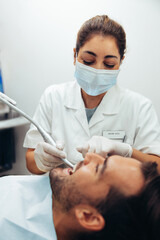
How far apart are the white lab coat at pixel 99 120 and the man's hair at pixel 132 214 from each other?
1.55 feet

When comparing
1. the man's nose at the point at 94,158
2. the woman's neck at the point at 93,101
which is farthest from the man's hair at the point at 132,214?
the woman's neck at the point at 93,101

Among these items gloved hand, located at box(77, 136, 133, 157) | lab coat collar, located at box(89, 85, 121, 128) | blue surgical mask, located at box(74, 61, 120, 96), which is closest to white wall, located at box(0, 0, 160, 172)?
lab coat collar, located at box(89, 85, 121, 128)

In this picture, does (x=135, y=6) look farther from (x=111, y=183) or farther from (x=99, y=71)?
(x=111, y=183)

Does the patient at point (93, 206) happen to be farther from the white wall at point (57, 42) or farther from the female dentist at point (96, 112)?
the white wall at point (57, 42)

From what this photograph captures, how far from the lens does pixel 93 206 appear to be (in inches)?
29.8

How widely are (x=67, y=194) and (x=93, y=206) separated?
11 cm

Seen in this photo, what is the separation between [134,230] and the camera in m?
0.68

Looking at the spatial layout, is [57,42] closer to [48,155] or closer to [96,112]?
[96,112]

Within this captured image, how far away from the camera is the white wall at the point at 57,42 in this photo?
5.08 ft

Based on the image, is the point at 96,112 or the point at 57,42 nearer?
the point at 96,112

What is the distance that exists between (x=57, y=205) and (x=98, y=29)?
0.81 m

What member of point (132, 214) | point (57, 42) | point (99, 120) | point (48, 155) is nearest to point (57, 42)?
point (57, 42)

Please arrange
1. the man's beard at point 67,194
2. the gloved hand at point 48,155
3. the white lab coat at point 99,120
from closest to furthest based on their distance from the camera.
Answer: the man's beard at point 67,194
the gloved hand at point 48,155
the white lab coat at point 99,120

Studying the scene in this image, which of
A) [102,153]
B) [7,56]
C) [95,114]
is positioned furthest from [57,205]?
[7,56]
